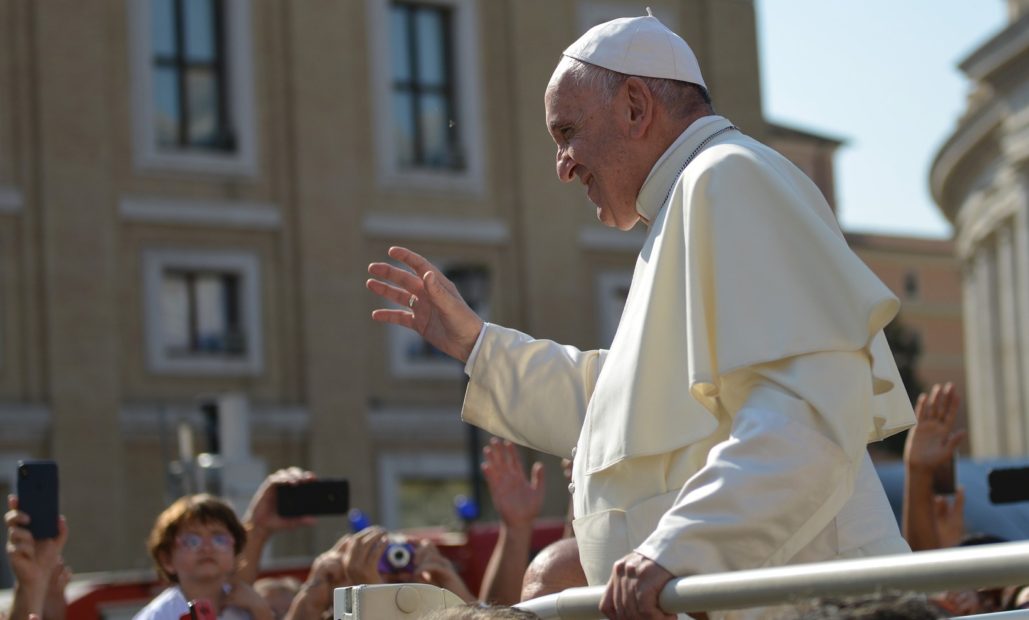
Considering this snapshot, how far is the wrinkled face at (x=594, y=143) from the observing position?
143 inches

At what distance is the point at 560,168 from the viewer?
3738 millimetres

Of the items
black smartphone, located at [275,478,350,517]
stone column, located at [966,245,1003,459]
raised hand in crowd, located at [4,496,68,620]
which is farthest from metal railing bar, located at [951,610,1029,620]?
stone column, located at [966,245,1003,459]

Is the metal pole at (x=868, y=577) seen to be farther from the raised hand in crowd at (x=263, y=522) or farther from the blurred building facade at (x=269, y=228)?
the blurred building facade at (x=269, y=228)

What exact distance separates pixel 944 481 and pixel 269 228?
1825cm

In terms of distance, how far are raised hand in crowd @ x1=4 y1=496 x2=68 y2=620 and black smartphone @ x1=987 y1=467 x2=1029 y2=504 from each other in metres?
2.94

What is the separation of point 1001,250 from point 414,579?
37.8 m

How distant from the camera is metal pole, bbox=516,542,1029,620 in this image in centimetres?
235

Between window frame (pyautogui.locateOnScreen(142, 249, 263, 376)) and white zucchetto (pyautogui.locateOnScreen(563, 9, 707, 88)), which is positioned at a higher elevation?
window frame (pyautogui.locateOnScreen(142, 249, 263, 376))

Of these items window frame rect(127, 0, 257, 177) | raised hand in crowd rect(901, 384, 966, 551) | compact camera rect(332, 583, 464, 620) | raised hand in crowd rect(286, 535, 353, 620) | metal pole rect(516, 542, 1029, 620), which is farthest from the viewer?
window frame rect(127, 0, 257, 177)

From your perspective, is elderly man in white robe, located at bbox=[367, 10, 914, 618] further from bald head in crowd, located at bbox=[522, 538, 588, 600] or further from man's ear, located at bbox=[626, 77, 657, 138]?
bald head in crowd, located at bbox=[522, 538, 588, 600]

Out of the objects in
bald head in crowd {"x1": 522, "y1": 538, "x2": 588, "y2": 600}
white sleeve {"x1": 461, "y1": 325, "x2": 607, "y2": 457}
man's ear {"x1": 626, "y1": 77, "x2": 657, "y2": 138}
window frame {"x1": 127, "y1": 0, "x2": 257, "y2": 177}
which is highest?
window frame {"x1": 127, "y1": 0, "x2": 257, "y2": 177}

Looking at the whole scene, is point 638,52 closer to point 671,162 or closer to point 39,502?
point 671,162

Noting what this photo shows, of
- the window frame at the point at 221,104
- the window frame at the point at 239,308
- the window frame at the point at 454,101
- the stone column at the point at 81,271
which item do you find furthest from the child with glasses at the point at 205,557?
the window frame at the point at 454,101

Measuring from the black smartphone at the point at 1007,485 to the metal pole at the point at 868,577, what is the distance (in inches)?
135
